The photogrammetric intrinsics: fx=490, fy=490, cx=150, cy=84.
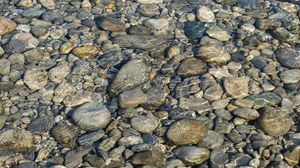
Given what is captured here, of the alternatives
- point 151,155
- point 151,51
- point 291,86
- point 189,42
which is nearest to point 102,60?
point 151,51

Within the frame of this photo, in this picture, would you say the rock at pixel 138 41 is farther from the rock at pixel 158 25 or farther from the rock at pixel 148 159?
the rock at pixel 148 159

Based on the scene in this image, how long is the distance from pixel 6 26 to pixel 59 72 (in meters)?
1.24

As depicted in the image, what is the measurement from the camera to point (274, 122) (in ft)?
16.6

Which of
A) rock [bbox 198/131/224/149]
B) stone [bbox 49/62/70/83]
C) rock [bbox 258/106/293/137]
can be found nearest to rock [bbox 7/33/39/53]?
stone [bbox 49/62/70/83]

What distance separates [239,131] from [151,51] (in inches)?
65.9

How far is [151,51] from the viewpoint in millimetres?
6133

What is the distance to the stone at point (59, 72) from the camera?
18.8 ft

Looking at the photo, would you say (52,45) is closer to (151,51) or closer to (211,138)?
(151,51)

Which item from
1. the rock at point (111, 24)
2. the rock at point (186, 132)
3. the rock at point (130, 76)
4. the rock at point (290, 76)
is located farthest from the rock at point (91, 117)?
the rock at point (290, 76)

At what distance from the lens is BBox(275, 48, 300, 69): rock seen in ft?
19.4

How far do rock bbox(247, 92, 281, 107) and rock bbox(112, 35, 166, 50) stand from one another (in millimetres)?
1460

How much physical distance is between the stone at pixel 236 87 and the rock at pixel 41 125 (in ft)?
6.49

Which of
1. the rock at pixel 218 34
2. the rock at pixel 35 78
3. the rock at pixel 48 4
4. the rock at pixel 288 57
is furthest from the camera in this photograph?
the rock at pixel 48 4

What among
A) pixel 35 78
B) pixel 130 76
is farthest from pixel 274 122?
pixel 35 78
